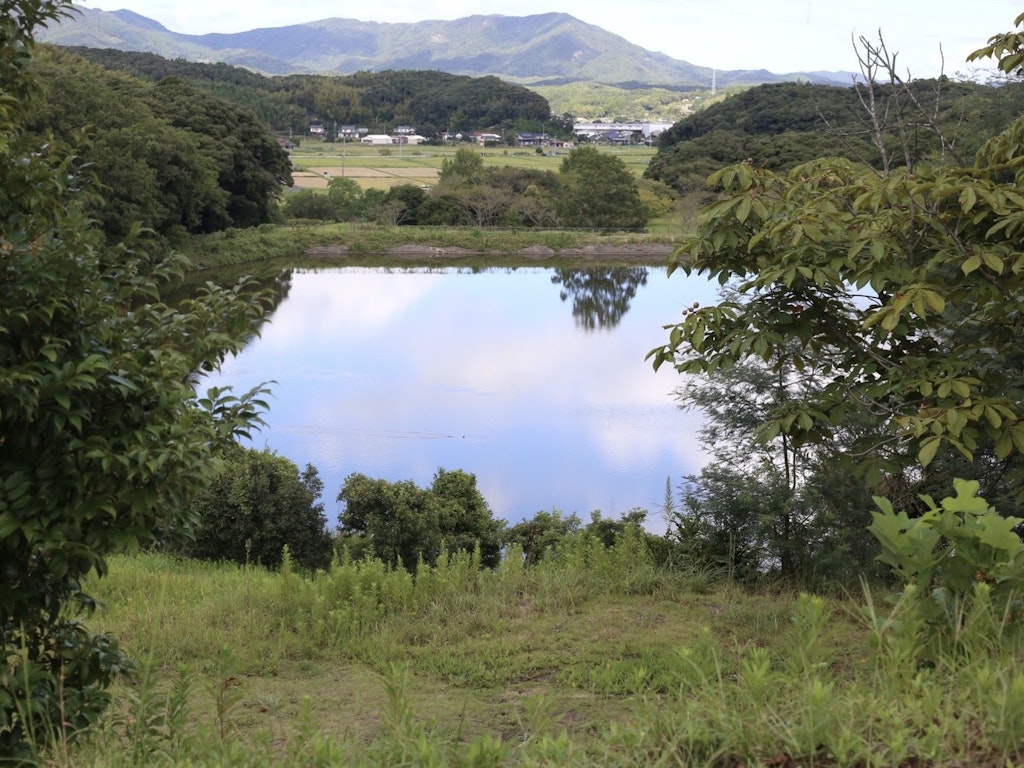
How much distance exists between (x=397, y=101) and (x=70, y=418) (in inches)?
4499

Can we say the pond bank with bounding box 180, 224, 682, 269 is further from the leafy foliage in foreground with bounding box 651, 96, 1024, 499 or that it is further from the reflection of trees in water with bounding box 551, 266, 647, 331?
the leafy foliage in foreground with bounding box 651, 96, 1024, 499

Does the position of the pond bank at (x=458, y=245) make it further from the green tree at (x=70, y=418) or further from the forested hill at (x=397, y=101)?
the green tree at (x=70, y=418)

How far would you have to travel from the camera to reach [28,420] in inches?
111

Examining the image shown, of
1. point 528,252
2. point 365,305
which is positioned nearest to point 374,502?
point 365,305

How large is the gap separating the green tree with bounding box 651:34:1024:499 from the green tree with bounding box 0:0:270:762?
8.20 ft

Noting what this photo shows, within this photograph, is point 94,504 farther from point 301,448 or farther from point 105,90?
point 105,90

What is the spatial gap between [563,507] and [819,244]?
10992mm

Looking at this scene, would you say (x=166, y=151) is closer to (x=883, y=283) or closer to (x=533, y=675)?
(x=533, y=675)

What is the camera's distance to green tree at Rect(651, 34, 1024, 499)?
4.32 metres

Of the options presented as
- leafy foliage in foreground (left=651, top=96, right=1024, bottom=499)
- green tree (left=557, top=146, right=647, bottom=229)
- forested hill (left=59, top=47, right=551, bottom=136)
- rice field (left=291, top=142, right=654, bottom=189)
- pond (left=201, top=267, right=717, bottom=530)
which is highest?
forested hill (left=59, top=47, right=551, bottom=136)

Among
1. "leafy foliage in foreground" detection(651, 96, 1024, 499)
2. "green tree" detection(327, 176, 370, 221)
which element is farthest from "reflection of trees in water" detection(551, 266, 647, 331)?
"leafy foliage in foreground" detection(651, 96, 1024, 499)

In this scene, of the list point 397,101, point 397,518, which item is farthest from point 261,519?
point 397,101

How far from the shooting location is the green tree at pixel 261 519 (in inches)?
456

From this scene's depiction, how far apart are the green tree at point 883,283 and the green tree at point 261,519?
24.1 ft
